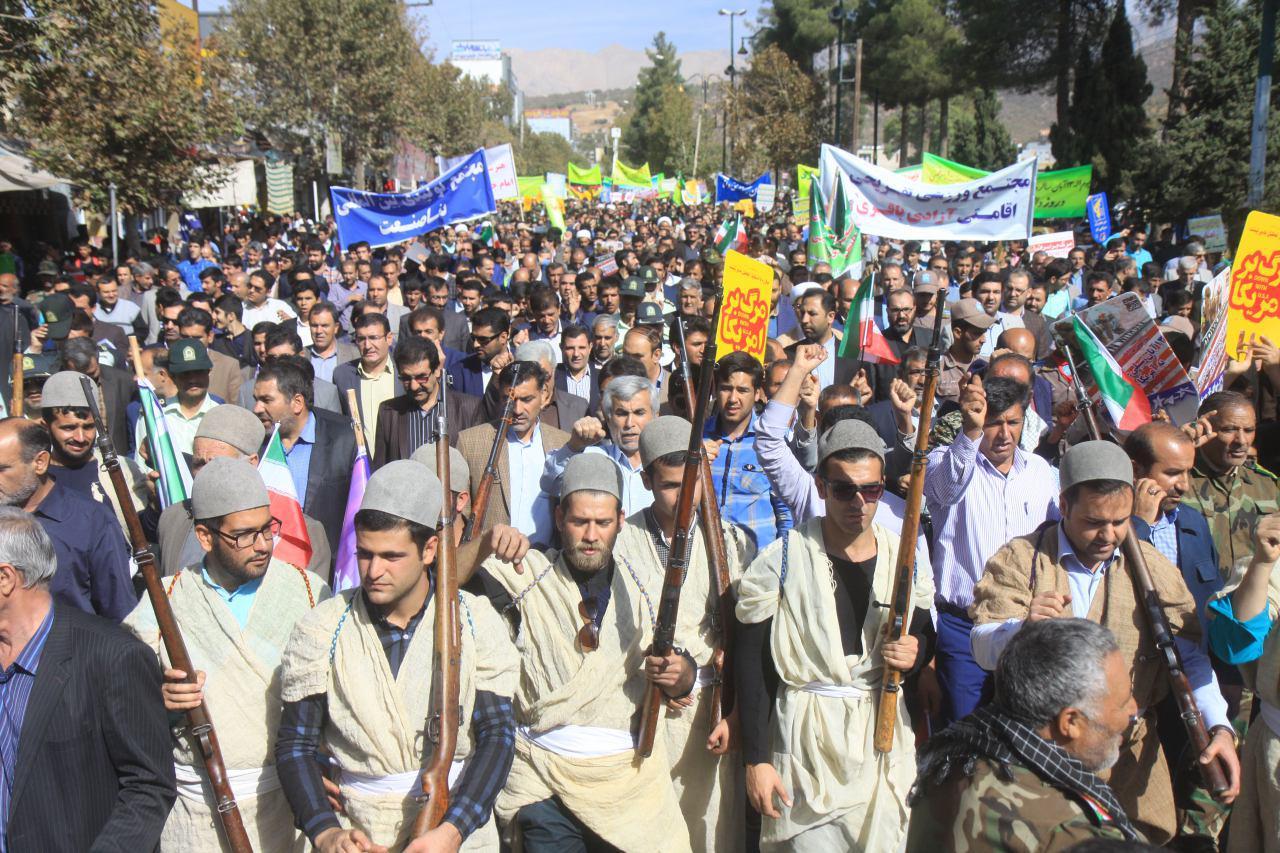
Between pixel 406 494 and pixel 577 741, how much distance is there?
39.5 inches

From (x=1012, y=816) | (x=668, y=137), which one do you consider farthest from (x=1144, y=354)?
(x=668, y=137)

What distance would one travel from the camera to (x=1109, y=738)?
2.46 m

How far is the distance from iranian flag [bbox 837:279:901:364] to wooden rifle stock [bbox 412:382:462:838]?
4888mm

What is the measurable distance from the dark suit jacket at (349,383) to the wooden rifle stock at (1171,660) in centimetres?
479

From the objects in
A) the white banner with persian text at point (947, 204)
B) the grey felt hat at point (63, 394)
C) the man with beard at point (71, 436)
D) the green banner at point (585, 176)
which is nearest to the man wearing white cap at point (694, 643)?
the man with beard at point (71, 436)

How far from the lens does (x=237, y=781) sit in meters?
3.24

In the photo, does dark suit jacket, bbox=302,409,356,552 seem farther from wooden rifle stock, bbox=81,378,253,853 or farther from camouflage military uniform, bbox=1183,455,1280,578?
camouflage military uniform, bbox=1183,455,1280,578

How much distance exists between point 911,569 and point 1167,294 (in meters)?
7.67

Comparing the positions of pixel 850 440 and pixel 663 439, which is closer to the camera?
pixel 850 440

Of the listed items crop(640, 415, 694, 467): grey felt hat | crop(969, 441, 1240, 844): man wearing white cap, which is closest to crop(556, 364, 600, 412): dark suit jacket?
crop(640, 415, 694, 467): grey felt hat

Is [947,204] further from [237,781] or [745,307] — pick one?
[237,781]

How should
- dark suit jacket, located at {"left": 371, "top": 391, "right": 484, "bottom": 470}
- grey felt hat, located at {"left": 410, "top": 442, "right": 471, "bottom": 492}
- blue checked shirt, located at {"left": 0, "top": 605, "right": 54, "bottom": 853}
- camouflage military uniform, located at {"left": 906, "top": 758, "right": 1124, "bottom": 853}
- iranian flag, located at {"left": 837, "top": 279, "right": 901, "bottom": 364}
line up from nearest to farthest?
camouflage military uniform, located at {"left": 906, "top": 758, "right": 1124, "bottom": 853}
blue checked shirt, located at {"left": 0, "top": 605, "right": 54, "bottom": 853}
grey felt hat, located at {"left": 410, "top": 442, "right": 471, "bottom": 492}
dark suit jacket, located at {"left": 371, "top": 391, "right": 484, "bottom": 470}
iranian flag, located at {"left": 837, "top": 279, "right": 901, "bottom": 364}

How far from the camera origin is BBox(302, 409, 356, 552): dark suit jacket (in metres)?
5.41

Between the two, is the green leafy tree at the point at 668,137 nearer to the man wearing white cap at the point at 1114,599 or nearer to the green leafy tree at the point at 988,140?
the green leafy tree at the point at 988,140
